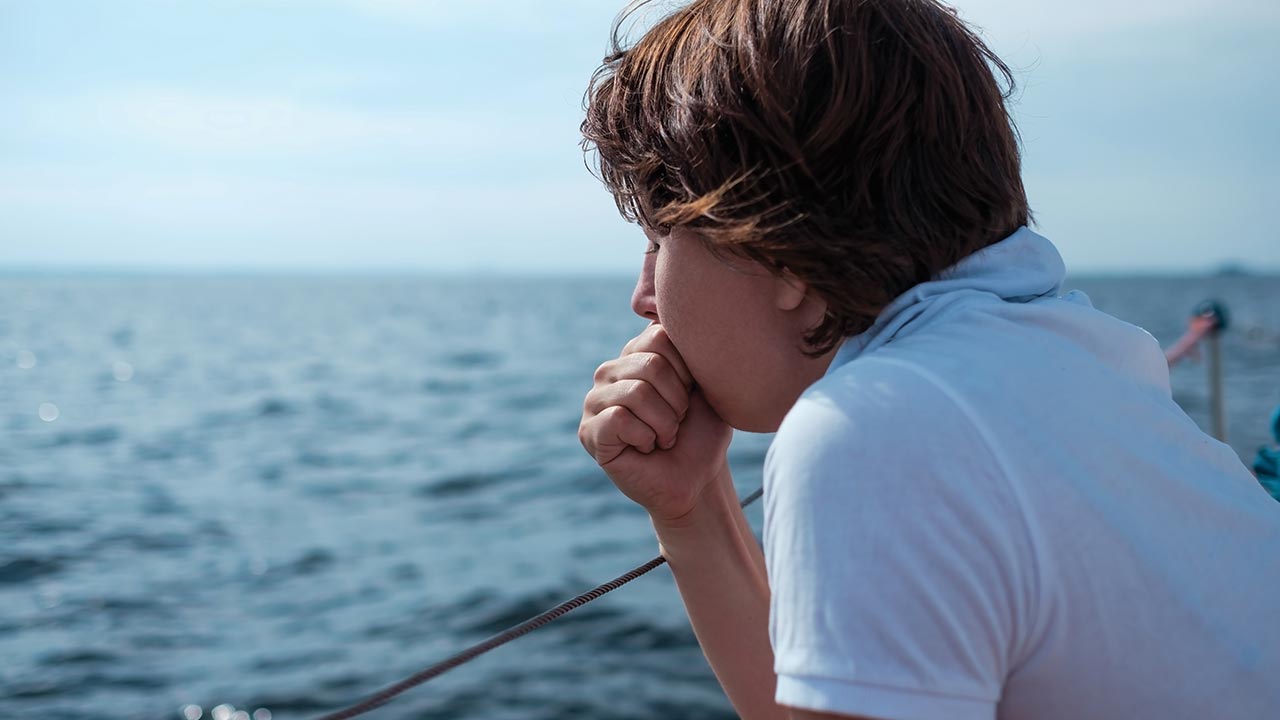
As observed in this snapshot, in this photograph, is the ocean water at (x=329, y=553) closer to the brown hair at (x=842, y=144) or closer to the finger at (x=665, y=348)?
the finger at (x=665, y=348)

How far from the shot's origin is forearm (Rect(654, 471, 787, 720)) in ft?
5.56

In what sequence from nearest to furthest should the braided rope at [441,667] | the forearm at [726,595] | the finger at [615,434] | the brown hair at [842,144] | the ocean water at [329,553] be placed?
the brown hair at [842,144] < the braided rope at [441,667] < the finger at [615,434] < the forearm at [726,595] < the ocean water at [329,553]

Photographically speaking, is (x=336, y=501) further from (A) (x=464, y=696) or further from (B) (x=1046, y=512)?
(B) (x=1046, y=512)

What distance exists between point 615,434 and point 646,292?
23 centimetres

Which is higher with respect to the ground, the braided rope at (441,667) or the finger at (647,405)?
the finger at (647,405)

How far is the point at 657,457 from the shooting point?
1.64 meters

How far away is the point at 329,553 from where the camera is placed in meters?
8.48

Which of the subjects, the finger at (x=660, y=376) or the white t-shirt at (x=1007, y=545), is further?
the finger at (x=660, y=376)

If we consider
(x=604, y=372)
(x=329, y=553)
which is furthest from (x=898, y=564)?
(x=329, y=553)

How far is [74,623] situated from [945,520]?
7193 millimetres

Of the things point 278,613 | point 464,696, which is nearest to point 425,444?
point 278,613

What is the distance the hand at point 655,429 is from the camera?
1.53 meters

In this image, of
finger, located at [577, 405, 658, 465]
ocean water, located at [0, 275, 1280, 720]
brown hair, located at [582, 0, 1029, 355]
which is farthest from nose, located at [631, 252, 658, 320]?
ocean water, located at [0, 275, 1280, 720]

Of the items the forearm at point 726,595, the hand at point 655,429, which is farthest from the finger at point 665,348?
the forearm at point 726,595
